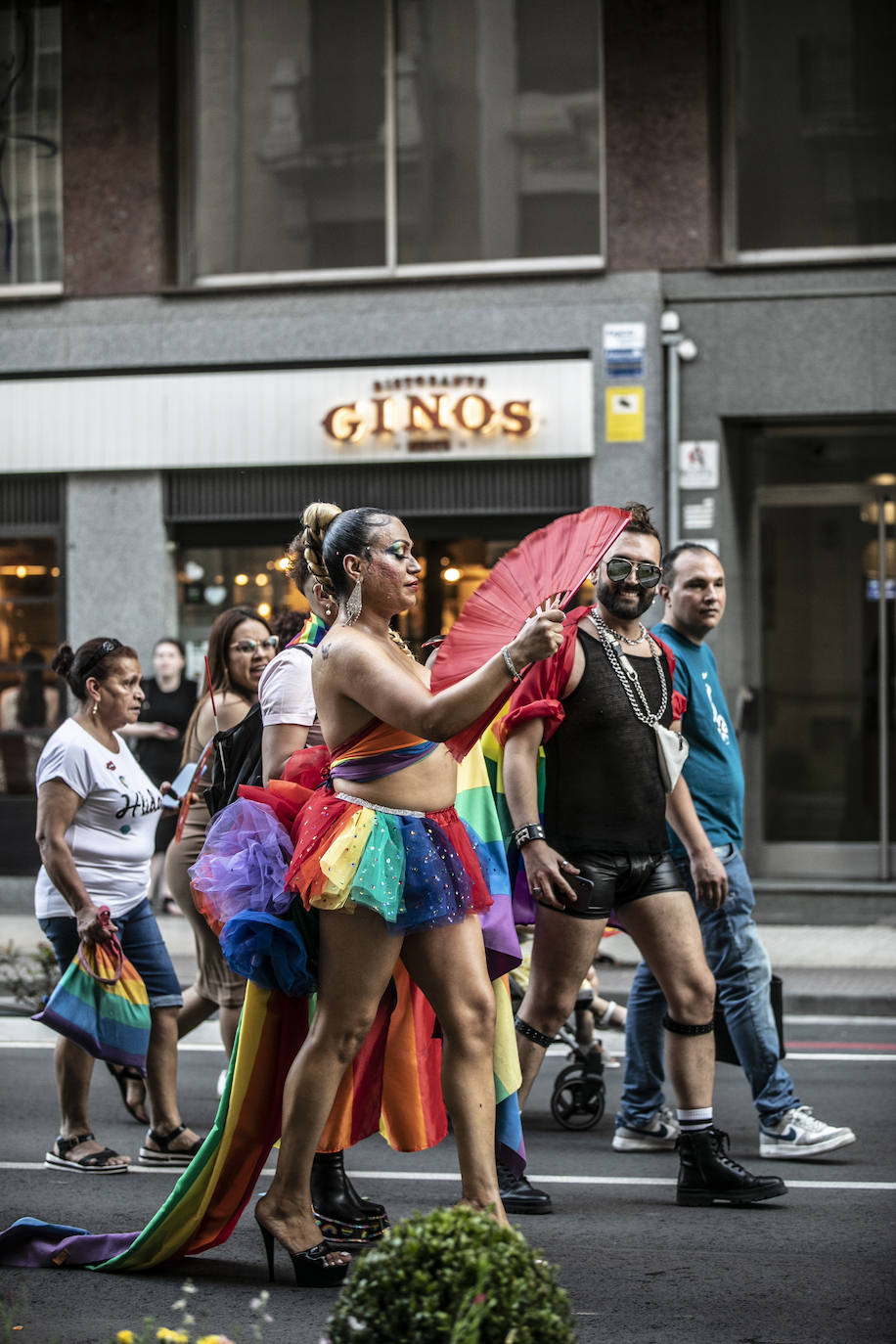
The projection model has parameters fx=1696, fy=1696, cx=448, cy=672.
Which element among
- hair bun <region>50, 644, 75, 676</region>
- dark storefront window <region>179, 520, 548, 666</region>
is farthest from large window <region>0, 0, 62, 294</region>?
hair bun <region>50, 644, 75, 676</region>

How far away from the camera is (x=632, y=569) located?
18.4 ft

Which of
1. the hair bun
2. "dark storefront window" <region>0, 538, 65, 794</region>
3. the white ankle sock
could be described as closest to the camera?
the white ankle sock

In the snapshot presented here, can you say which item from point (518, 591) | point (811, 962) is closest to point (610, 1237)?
point (518, 591)

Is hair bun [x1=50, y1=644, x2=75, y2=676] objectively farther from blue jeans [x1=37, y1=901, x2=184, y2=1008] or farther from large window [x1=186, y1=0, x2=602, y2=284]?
large window [x1=186, y1=0, x2=602, y2=284]

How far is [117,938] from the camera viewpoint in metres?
6.14

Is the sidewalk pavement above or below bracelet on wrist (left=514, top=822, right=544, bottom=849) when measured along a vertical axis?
below

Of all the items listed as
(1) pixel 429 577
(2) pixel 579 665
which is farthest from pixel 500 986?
(1) pixel 429 577

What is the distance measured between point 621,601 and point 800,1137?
2038 mm

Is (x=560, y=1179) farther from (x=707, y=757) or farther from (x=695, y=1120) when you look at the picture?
(x=707, y=757)

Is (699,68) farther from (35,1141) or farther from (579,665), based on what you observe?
(35,1141)

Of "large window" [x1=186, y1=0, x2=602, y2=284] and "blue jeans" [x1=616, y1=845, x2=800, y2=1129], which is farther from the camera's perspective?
"large window" [x1=186, y1=0, x2=602, y2=284]

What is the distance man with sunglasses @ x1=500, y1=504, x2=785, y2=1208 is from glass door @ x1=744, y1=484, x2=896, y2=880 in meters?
7.59

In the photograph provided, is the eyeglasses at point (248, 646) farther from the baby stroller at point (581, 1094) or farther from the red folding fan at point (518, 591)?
the red folding fan at point (518, 591)

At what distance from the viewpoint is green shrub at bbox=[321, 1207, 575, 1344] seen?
2844mm
